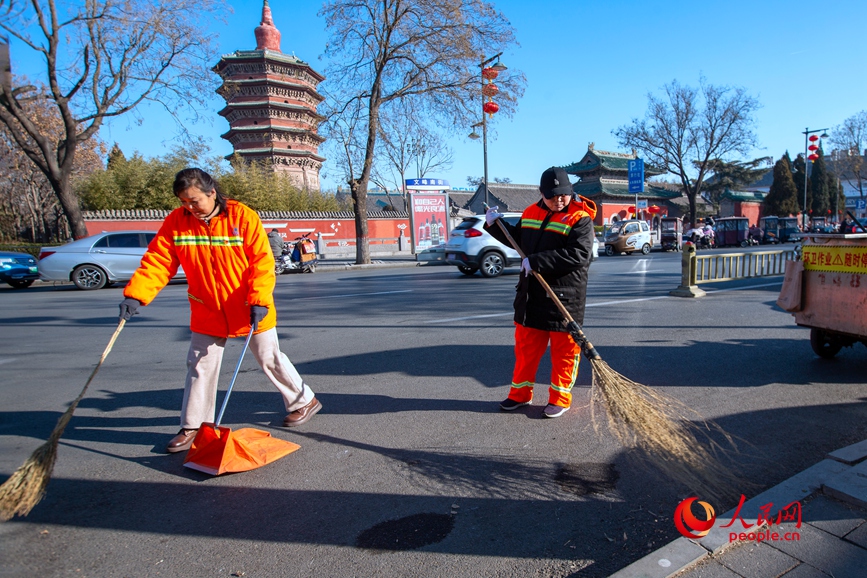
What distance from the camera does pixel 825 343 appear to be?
5.16 m

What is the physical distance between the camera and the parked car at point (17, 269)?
46.5 feet

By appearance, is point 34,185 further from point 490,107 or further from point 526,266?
point 526,266

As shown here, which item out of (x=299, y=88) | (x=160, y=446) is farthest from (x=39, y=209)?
(x=160, y=446)

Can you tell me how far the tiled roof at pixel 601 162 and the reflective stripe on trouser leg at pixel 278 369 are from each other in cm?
4468

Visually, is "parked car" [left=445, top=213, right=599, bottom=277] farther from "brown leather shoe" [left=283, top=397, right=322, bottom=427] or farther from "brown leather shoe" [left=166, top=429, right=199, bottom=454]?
"brown leather shoe" [left=166, top=429, right=199, bottom=454]

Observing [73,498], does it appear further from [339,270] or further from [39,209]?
[39,209]

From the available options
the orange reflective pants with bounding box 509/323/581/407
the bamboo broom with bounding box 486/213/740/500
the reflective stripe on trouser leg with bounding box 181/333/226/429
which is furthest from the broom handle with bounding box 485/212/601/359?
the reflective stripe on trouser leg with bounding box 181/333/226/429

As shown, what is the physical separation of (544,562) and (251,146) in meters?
39.0

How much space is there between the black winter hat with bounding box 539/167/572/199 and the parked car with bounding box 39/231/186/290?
42.8ft

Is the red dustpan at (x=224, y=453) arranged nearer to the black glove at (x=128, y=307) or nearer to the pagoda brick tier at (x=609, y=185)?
the black glove at (x=128, y=307)

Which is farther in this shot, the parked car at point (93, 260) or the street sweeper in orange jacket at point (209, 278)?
the parked car at point (93, 260)

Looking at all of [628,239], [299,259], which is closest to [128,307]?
[299,259]

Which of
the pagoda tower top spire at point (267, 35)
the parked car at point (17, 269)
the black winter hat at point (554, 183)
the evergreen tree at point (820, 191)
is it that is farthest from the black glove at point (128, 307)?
the evergreen tree at point (820, 191)

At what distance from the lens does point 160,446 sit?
11.3 ft
